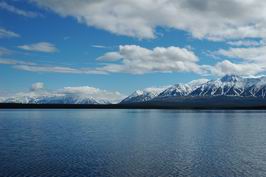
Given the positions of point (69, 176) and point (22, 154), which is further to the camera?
point (22, 154)

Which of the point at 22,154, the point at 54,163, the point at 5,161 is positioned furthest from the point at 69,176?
the point at 22,154

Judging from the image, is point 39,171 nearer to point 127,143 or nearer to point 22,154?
point 22,154

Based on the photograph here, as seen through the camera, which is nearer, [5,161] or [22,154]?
[5,161]

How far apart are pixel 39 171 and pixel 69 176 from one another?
12.0ft

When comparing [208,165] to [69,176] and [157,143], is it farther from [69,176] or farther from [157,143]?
[157,143]

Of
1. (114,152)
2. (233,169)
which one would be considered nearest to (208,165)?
(233,169)

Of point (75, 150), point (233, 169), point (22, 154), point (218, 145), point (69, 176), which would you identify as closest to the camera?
point (69, 176)

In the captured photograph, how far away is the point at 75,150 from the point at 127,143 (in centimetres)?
1082

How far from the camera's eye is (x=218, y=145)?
58.3 metres

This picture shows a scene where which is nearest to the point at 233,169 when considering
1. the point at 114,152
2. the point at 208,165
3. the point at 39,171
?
the point at 208,165

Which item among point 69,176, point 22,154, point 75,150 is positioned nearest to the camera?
point 69,176

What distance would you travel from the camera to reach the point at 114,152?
162 ft

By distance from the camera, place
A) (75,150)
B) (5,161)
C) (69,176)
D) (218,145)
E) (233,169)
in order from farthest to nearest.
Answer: (218,145), (75,150), (5,161), (233,169), (69,176)

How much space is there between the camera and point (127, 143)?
59312 mm
